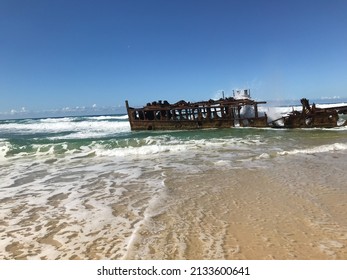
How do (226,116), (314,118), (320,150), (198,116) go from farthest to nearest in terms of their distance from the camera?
(198,116) → (226,116) → (314,118) → (320,150)

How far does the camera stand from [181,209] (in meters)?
5.48

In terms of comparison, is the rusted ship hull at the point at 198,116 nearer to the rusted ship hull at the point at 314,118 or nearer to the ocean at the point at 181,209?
the rusted ship hull at the point at 314,118

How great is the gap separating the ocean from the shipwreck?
1205 cm

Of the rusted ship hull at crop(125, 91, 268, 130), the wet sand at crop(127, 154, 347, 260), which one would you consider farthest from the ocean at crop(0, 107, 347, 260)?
the rusted ship hull at crop(125, 91, 268, 130)

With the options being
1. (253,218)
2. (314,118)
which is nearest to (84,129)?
(314,118)

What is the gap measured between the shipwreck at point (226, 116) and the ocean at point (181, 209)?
39.5 feet

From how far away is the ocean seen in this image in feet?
12.6

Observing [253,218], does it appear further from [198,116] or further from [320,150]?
[198,116]

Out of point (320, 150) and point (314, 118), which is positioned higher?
point (314, 118)

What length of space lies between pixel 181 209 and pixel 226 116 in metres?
20.9

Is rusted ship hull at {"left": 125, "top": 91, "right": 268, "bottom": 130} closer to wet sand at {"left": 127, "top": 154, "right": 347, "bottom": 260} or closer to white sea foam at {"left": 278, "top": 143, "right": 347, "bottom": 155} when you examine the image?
white sea foam at {"left": 278, "top": 143, "right": 347, "bottom": 155}

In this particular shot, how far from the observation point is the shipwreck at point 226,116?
21.9 metres
